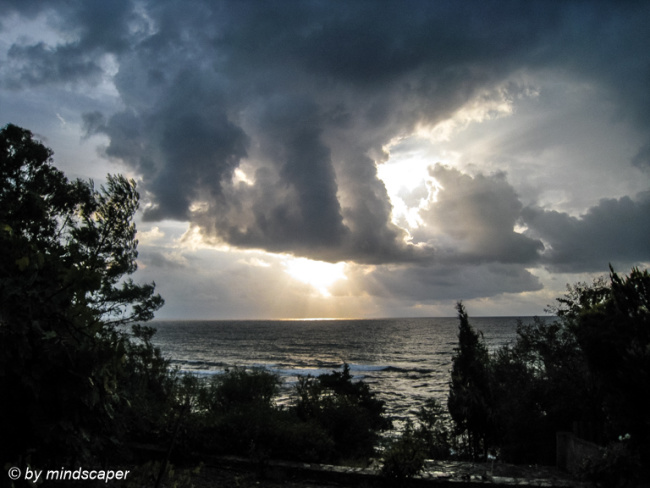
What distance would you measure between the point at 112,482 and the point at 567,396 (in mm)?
19036

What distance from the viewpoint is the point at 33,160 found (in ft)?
53.3

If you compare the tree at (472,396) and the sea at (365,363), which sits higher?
the tree at (472,396)

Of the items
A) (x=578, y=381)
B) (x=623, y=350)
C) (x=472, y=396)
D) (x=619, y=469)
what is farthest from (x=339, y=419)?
(x=472, y=396)

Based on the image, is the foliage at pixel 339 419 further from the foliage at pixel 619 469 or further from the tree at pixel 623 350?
the tree at pixel 623 350

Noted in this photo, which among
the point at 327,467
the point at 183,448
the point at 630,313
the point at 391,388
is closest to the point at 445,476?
the point at 327,467

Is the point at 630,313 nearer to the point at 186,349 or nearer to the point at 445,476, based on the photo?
the point at 445,476

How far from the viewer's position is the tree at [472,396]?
21781 millimetres

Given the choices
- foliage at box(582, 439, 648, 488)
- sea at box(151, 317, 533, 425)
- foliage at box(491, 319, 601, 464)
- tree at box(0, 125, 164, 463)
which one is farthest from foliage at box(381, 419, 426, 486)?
sea at box(151, 317, 533, 425)

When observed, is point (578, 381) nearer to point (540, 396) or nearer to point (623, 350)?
point (540, 396)

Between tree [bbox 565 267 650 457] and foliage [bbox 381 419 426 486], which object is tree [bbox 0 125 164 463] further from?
tree [bbox 565 267 650 457]

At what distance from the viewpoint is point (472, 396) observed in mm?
22422

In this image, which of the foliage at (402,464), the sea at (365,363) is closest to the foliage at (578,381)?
the foliage at (402,464)

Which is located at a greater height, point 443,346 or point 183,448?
point 183,448

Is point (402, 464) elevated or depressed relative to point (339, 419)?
elevated
